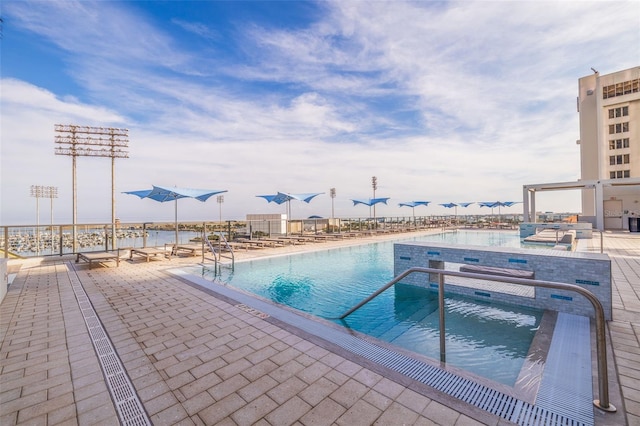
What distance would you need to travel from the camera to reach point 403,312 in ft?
13.7

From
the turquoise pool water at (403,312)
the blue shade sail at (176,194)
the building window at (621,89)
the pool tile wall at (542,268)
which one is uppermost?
the building window at (621,89)

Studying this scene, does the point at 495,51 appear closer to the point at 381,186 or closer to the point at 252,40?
the point at 252,40

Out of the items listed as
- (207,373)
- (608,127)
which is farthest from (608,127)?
(207,373)

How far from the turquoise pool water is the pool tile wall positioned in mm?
212

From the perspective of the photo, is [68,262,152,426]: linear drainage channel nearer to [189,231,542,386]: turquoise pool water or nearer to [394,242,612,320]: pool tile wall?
[189,231,542,386]: turquoise pool water

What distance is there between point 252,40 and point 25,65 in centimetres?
622

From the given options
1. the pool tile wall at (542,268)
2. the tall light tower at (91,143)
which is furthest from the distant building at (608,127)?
the tall light tower at (91,143)

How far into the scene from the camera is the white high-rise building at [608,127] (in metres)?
22.0

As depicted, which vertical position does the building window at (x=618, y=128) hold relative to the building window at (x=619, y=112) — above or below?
below

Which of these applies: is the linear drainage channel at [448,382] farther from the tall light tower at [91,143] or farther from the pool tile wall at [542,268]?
the tall light tower at [91,143]

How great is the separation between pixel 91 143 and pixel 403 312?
20172 mm

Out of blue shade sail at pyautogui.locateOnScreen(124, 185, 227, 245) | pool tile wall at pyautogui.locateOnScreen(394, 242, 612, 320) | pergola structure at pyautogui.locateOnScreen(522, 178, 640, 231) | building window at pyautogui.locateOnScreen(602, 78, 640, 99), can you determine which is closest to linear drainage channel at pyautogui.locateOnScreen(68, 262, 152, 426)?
pool tile wall at pyautogui.locateOnScreen(394, 242, 612, 320)

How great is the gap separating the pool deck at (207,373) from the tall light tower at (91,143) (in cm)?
1505

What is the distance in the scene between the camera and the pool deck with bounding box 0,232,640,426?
65.6 inches
